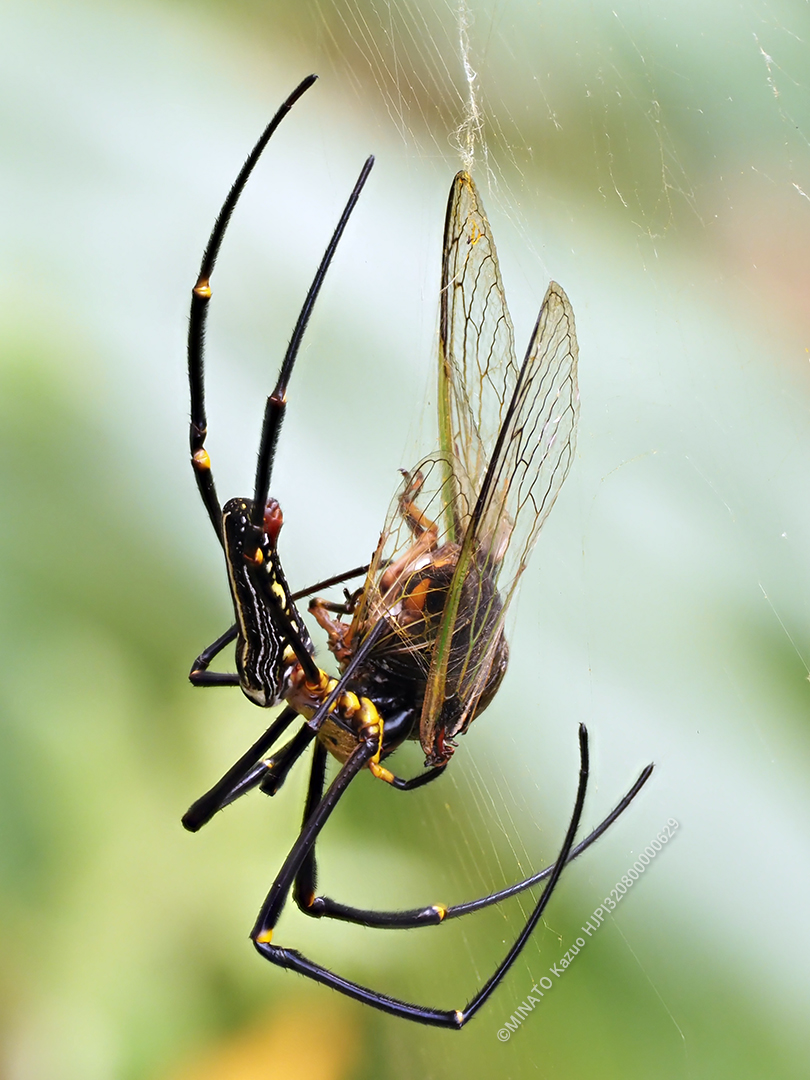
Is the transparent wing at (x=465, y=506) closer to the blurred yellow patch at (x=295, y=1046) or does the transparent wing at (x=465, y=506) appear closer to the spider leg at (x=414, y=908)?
the spider leg at (x=414, y=908)

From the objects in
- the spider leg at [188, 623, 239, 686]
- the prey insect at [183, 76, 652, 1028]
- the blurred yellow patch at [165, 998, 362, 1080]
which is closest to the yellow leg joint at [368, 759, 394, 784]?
the prey insect at [183, 76, 652, 1028]

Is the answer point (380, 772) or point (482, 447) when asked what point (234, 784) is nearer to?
point (380, 772)

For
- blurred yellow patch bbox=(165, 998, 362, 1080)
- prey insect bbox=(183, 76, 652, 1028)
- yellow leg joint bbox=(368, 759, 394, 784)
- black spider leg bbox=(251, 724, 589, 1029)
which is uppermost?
prey insect bbox=(183, 76, 652, 1028)

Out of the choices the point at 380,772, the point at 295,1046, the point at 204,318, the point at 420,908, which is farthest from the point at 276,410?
the point at 295,1046

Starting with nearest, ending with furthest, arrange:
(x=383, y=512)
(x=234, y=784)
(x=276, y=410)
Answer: (x=276, y=410)
(x=234, y=784)
(x=383, y=512)

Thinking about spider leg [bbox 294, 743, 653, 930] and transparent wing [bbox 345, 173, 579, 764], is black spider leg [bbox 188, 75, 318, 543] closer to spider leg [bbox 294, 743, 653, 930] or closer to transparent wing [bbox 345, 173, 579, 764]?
transparent wing [bbox 345, 173, 579, 764]

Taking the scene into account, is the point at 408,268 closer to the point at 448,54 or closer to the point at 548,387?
the point at 448,54

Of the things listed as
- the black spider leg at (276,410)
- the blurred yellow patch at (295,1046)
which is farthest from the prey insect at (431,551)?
the blurred yellow patch at (295,1046)
